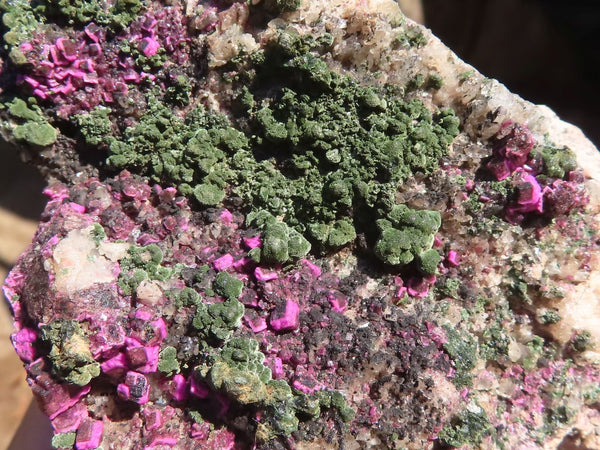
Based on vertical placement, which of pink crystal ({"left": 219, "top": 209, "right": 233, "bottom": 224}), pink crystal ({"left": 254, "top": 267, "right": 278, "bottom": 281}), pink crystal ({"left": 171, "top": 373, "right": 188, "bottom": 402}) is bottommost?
pink crystal ({"left": 171, "top": 373, "right": 188, "bottom": 402})

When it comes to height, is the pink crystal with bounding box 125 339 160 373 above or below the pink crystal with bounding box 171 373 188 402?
above

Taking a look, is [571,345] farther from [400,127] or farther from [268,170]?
[268,170]

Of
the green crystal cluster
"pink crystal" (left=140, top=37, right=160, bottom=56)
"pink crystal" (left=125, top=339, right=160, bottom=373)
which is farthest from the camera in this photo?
the green crystal cluster

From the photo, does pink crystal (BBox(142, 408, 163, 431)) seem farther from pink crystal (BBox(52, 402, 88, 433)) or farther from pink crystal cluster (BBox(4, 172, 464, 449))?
pink crystal (BBox(52, 402, 88, 433))

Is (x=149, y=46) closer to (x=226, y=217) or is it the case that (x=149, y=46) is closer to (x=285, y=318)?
(x=226, y=217)

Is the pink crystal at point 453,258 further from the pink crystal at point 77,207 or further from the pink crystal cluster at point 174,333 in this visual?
the pink crystal at point 77,207

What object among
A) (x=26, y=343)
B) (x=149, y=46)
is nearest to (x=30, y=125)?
(x=149, y=46)

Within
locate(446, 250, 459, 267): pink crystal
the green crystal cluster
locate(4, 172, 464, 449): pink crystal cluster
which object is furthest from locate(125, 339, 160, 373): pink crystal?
locate(446, 250, 459, 267): pink crystal

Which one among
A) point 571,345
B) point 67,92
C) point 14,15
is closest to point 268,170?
point 67,92
